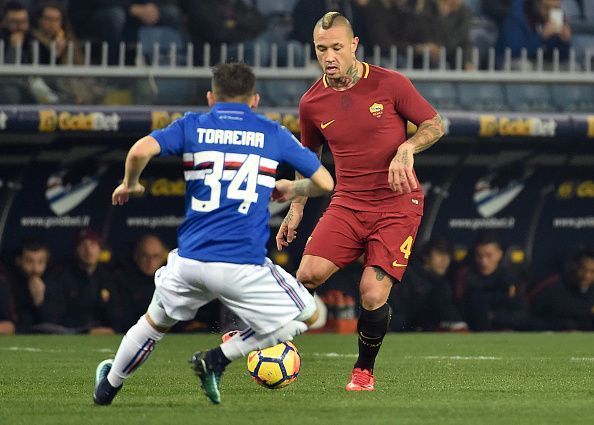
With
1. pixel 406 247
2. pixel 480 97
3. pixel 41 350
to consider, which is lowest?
pixel 41 350

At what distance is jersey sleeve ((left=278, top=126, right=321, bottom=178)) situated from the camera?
6039 mm

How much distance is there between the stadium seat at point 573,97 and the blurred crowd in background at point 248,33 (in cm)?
31

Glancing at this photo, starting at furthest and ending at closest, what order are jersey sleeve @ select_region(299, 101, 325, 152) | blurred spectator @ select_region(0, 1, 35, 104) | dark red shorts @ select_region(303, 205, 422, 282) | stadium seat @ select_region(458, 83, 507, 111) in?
stadium seat @ select_region(458, 83, 507, 111)
blurred spectator @ select_region(0, 1, 35, 104)
jersey sleeve @ select_region(299, 101, 325, 152)
dark red shorts @ select_region(303, 205, 422, 282)

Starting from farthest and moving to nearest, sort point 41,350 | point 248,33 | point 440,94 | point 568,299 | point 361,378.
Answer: point 568,299
point 440,94
point 248,33
point 41,350
point 361,378

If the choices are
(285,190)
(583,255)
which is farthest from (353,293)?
(285,190)

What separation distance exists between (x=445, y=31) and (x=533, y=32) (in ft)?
3.19

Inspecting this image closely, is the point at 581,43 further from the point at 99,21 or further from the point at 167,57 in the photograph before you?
the point at 99,21

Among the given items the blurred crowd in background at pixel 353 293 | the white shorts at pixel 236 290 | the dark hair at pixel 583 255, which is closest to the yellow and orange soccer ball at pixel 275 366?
the white shorts at pixel 236 290

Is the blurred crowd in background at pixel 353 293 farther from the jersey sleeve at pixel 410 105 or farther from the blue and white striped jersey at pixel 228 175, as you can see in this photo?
the blue and white striped jersey at pixel 228 175

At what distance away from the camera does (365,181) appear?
299 inches

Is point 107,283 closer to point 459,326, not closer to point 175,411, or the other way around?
point 459,326

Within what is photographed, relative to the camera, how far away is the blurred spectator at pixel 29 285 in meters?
13.0

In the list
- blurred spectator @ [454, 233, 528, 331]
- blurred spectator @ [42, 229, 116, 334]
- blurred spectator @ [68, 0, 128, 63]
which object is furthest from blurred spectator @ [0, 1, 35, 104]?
blurred spectator @ [454, 233, 528, 331]

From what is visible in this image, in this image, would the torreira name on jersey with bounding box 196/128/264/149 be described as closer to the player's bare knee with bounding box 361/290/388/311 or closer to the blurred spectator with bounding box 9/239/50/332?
the player's bare knee with bounding box 361/290/388/311
